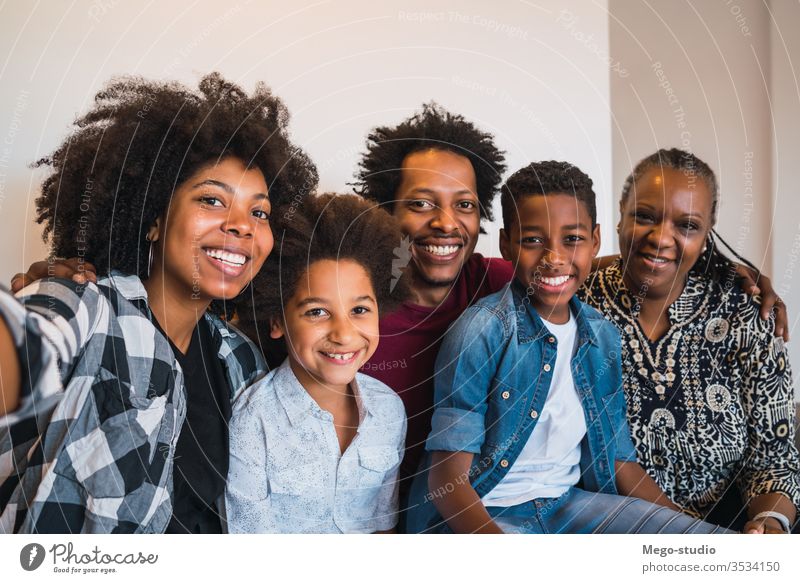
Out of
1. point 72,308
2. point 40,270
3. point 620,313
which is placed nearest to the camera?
point 72,308

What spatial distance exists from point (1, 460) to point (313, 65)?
0.81m

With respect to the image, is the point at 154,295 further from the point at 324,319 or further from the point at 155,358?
the point at 324,319

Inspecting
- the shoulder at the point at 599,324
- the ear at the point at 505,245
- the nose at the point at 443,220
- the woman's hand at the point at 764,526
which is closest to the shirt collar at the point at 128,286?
the nose at the point at 443,220

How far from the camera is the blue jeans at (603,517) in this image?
56.1 inches

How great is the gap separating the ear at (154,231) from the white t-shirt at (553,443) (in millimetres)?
640

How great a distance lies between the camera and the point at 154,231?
1354 mm

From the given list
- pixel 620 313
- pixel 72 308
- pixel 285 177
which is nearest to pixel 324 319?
pixel 285 177

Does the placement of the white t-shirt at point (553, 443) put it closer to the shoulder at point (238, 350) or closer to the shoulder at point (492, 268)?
the shoulder at point (492, 268)

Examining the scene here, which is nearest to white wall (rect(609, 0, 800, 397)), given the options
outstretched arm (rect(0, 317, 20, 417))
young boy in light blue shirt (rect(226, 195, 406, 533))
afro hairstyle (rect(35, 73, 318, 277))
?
young boy in light blue shirt (rect(226, 195, 406, 533))

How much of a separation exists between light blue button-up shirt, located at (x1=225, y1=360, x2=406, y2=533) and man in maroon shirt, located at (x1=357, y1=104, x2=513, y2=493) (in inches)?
1.3

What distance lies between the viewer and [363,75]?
4.82 feet

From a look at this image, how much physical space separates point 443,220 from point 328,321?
0.24 metres

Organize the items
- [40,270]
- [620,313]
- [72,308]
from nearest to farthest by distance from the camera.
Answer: [72,308] → [40,270] → [620,313]
